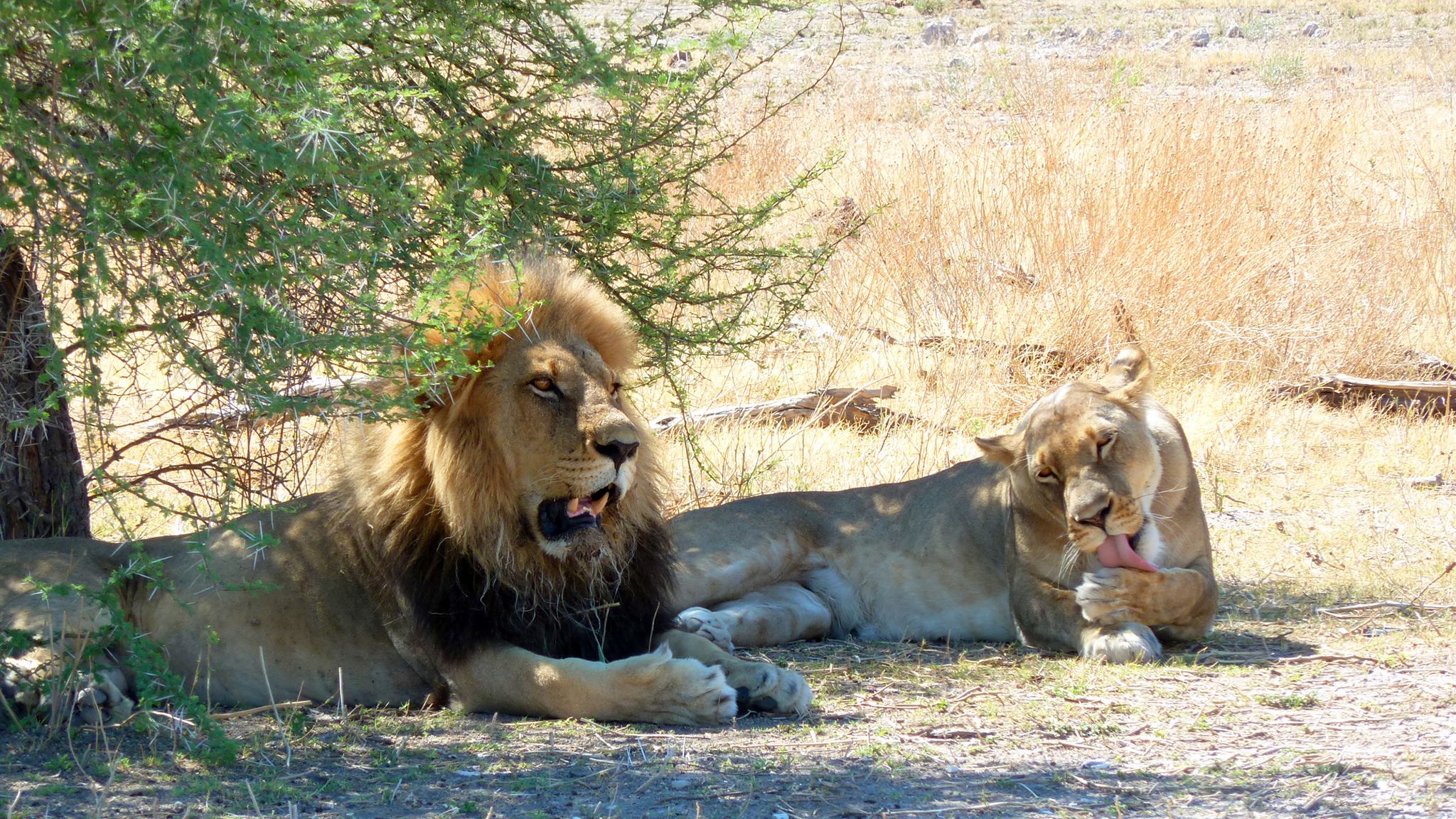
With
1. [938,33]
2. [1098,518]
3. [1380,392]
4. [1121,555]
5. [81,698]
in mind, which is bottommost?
[81,698]

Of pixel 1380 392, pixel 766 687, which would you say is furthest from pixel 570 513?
pixel 1380 392

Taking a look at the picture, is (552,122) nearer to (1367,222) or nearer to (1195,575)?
(1195,575)

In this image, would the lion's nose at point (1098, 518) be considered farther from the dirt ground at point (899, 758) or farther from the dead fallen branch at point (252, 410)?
the dead fallen branch at point (252, 410)

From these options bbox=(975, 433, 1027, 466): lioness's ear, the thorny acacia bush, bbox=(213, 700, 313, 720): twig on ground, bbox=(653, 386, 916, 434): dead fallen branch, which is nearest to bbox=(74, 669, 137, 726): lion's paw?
bbox=(213, 700, 313, 720): twig on ground

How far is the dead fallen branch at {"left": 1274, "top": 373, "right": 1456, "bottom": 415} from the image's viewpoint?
26.2ft

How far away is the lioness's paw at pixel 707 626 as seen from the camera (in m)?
4.99

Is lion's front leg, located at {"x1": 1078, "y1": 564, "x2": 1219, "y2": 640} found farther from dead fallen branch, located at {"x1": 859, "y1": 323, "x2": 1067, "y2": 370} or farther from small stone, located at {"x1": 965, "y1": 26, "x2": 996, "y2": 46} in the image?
small stone, located at {"x1": 965, "y1": 26, "x2": 996, "y2": 46}

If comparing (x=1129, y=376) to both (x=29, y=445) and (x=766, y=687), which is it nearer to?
(x=766, y=687)

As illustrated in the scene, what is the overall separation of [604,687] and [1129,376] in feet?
8.03

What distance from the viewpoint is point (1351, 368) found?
8383 millimetres

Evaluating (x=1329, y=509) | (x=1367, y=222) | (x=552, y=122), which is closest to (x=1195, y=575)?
(x=1329, y=509)

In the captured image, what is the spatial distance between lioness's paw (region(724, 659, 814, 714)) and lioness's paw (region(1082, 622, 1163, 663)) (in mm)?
1228

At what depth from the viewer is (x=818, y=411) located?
7.75 m

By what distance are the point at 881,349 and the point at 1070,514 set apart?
4321 mm
